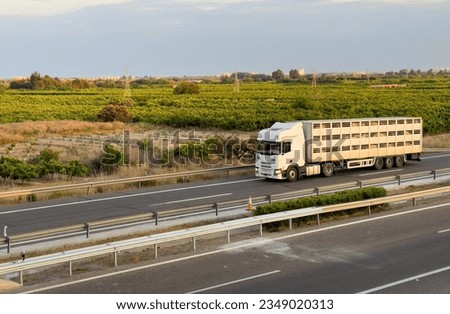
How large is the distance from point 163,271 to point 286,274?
8.73ft

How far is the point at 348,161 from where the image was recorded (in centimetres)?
3316

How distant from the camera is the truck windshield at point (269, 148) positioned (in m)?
31.0

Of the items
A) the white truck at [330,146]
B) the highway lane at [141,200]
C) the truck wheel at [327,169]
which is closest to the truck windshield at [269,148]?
the white truck at [330,146]

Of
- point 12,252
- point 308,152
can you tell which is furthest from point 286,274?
point 308,152

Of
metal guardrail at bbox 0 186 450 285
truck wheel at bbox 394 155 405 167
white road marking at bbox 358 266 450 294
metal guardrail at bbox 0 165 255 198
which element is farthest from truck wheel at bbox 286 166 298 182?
white road marking at bbox 358 266 450 294

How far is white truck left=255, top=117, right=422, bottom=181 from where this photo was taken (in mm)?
31047

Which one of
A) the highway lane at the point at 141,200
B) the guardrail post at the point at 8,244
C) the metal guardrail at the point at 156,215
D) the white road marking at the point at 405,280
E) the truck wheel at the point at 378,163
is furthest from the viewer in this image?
the truck wheel at the point at 378,163

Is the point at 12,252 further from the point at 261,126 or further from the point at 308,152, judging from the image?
the point at 261,126

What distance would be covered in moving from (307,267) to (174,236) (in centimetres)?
340

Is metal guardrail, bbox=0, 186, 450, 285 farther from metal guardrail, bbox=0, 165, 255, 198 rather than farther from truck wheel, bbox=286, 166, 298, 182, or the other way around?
metal guardrail, bbox=0, 165, 255, 198

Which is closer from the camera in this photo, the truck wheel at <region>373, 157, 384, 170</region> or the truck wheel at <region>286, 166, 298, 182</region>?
the truck wheel at <region>286, 166, 298, 182</region>

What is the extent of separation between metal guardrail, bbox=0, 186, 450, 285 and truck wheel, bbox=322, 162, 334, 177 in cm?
915

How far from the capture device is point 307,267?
14758 millimetres

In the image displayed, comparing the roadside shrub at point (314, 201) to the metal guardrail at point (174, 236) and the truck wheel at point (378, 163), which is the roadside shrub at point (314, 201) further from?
the truck wheel at point (378, 163)
